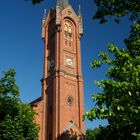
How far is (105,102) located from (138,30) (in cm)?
459

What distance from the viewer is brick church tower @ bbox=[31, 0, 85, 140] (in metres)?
46.3

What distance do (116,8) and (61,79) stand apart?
112 ft

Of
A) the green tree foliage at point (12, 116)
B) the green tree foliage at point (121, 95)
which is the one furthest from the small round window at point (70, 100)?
the green tree foliage at point (121, 95)

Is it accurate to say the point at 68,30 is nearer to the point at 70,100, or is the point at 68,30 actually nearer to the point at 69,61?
the point at 69,61

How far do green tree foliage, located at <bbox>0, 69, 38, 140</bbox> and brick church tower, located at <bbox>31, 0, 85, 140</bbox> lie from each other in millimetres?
15644

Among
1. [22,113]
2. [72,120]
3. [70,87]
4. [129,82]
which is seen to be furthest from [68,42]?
[129,82]

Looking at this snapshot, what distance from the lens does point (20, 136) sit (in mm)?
28234

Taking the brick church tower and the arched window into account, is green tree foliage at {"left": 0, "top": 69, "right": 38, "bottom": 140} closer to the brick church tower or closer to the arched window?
the brick church tower

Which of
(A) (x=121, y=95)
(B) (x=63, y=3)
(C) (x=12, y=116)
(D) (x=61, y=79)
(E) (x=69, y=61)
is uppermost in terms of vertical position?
(B) (x=63, y=3)

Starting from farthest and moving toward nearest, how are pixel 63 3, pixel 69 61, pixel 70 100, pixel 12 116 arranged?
1. pixel 63 3
2. pixel 69 61
3. pixel 70 100
4. pixel 12 116

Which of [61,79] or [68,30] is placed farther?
[68,30]

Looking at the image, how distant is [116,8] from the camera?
1485cm

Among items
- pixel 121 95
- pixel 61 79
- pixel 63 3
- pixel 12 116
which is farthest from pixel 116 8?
pixel 63 3

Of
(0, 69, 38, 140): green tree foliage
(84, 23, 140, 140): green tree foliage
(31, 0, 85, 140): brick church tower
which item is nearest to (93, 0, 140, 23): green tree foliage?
(84, 23, 140, 140): green tree foliage
